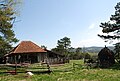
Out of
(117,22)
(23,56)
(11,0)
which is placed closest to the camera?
(11,0)

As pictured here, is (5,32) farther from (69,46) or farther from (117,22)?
(69,46)

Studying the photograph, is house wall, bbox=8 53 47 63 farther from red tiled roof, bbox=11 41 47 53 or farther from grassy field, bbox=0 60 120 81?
grassy field, bbox=0 60 120 81

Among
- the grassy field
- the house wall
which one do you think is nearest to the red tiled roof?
the house wall

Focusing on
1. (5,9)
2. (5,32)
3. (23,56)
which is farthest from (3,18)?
(23,56)

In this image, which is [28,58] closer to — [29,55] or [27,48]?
[29,55]

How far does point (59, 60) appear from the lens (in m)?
70.6

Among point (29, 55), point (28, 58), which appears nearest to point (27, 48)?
point (29, 55)

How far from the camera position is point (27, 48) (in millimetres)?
70375

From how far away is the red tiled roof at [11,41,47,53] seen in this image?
6894 centimetres

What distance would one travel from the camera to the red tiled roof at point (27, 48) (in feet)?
226

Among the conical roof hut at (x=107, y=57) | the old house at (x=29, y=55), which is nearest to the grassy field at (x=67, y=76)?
the conical roof hut at (x=107, y=57)

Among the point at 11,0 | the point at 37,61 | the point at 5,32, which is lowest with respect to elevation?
the point at 37,61

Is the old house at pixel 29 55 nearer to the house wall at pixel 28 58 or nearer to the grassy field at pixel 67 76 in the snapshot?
the house wall at pixel 28 58

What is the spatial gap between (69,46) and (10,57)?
228 feet
